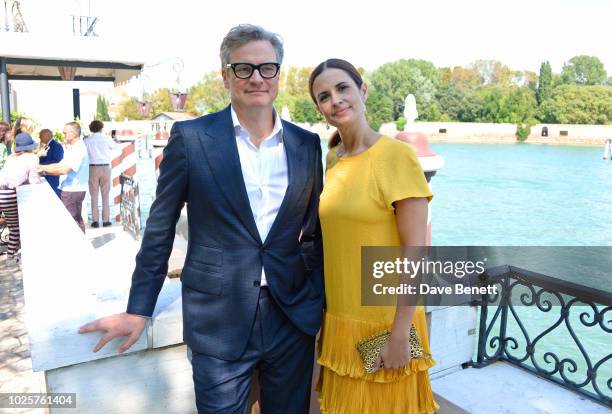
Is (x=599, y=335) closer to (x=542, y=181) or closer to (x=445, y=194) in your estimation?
(x=445, y=194)

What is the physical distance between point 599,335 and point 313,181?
737 cm

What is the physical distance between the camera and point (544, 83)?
227 ft

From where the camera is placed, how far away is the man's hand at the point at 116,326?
5.31 ft

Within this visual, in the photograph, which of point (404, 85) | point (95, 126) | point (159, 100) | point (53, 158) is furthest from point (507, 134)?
point (53, 158)

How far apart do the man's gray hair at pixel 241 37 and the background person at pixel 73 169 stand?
19.2ft

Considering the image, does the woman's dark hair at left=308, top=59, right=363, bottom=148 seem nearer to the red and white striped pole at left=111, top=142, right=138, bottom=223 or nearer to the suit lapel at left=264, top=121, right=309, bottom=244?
the suit lapel at left=264, top=121, right=309, bottom=244

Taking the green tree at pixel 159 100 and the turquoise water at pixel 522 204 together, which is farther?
the green tree at pixel 159 100

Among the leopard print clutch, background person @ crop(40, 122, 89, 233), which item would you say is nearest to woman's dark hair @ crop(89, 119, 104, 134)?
background person @ crop(40, 122, 89, 233)

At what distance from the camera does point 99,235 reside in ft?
26.0

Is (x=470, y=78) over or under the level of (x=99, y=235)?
over

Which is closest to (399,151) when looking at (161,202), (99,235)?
(161,202)

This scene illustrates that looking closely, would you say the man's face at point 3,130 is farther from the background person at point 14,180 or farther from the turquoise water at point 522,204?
the turquoise water at point 522,204

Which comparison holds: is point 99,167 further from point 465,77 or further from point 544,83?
point 465,77

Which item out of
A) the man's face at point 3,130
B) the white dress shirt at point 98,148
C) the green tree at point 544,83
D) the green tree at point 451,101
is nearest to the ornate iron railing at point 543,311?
the white dress shirt at point 98,148
